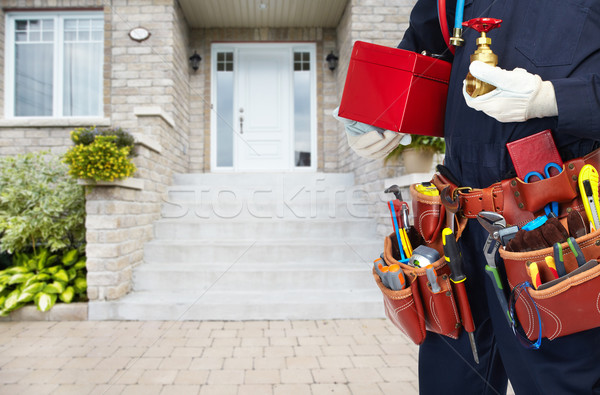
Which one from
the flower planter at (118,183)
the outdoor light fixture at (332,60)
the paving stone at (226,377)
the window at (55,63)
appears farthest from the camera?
the outdoor light fixture at (332,60)

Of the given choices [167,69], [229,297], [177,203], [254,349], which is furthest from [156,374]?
[167,69]

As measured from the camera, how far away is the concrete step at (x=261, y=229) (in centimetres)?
374

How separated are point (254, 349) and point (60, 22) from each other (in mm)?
5650

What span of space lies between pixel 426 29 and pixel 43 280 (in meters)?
3.30

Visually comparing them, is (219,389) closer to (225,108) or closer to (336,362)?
(336,362)

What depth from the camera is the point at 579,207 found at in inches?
27.0

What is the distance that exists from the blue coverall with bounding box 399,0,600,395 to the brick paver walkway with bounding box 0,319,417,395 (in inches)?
40.6

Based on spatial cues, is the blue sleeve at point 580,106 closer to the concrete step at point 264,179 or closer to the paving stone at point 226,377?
the paving stone at point 226,377

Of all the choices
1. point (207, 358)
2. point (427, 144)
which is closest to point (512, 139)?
point (207, 358)

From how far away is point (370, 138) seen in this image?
1058 millimetres

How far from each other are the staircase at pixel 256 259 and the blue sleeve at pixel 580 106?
236cm

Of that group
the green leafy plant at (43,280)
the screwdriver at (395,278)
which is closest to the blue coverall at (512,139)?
the screwdriver at (395,278)

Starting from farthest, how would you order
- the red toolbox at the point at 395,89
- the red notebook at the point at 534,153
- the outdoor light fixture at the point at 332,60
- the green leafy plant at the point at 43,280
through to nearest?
the outdoor light fixture at the point at 332,60, the green leafy plant at the point at 43,280, the red toolbox at the point at 395,89, the red notebook at the point at 534,153

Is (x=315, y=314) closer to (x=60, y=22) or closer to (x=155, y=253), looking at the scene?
(x=155, y=253)
